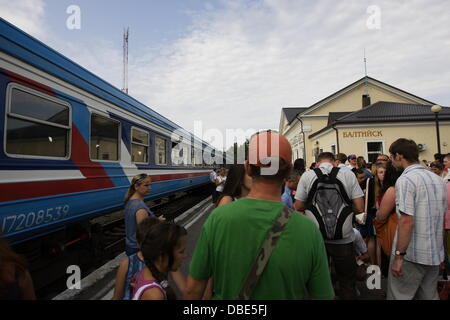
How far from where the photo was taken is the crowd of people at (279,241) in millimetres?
1357

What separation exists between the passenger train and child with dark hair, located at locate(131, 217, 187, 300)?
1.44 meters

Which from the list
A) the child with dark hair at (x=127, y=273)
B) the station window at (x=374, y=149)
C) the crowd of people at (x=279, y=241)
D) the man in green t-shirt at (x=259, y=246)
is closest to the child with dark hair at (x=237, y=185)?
the crowd of people at (x=279, y=241)

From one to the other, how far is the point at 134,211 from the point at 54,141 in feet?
6.25

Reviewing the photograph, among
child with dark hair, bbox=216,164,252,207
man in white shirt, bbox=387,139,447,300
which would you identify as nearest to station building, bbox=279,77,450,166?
man in white shirt, bbox=387,139,447,300

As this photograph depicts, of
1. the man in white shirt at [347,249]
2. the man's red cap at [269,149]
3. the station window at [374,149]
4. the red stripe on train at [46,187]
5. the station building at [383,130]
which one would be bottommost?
the man in white shirt at [347,249]

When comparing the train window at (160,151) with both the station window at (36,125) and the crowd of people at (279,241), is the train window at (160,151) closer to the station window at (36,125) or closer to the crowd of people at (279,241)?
the station window at (36,125)

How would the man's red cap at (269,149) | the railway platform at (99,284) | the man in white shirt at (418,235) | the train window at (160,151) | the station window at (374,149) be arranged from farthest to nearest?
the station window at (374,149) → the train window at (160,151) → the railway platform at (99,284) → the man in white shirt at (418,235) → the man's red cap at (269,149)

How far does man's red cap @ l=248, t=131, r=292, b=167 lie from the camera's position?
59.6 inches

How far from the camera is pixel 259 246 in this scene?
1347 mm

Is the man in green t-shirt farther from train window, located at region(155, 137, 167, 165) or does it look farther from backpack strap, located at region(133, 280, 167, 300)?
train window, located at region(155, 137, 167, 165)

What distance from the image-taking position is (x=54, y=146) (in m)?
4.12

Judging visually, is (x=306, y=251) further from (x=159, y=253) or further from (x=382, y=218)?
(x=382, y=218)

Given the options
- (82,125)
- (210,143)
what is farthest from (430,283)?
(210,143)

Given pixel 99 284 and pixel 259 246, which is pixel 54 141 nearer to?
pixel 99 284
